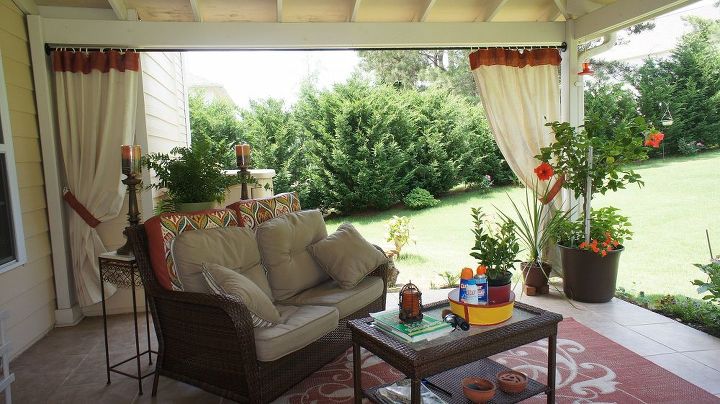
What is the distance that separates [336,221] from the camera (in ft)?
Result: 25.2

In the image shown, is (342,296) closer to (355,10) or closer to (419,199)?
(355,10)

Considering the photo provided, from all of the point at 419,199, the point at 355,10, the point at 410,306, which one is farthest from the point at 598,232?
the point at 419,199

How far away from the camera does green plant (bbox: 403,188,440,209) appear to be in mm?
7773

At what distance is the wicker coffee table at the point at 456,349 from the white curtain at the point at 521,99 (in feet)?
7.27

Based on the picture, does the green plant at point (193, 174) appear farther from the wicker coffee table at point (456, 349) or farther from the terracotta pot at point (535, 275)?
the terracotta pot at point (535, 275)

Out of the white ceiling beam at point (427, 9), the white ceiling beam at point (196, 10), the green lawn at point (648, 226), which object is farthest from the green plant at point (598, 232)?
the white ceiling beam at point (196, 10)

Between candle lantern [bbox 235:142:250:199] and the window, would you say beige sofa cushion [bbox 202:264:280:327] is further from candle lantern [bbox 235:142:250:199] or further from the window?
the window

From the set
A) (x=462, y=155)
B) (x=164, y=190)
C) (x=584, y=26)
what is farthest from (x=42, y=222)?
(x=462, y=155)

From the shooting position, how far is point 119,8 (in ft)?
11.5

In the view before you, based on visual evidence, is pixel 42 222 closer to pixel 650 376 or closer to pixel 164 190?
pixel 164 190

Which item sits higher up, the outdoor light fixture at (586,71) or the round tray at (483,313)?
the outdoor light fixture at (586,71)

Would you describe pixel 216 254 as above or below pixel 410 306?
above

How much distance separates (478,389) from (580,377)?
866 mm

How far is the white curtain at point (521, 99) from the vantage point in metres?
4.13
